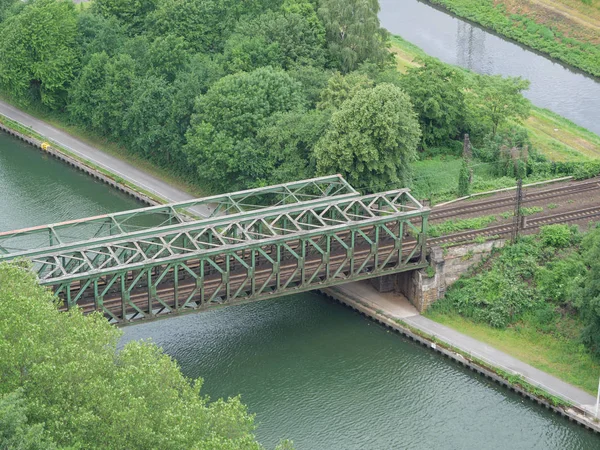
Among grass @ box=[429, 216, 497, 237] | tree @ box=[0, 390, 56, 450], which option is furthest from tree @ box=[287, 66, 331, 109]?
tree @ box=[0, 390, 56, 450]

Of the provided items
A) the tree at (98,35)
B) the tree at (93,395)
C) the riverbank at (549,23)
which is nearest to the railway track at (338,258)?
the tree at (93,395)

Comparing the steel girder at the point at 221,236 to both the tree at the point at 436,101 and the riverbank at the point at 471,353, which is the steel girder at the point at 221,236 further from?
the tree at the point at 436,101

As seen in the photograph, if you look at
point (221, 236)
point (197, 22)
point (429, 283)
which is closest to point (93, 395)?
point (221, 236)

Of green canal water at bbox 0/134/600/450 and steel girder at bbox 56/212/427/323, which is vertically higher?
steel girder at bbox 56/212/427/323

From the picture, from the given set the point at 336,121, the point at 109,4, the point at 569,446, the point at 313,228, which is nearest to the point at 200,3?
the point at 109,4

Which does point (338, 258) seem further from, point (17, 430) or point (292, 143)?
point (17, 430)

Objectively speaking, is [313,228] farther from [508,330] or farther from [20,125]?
[20,125]

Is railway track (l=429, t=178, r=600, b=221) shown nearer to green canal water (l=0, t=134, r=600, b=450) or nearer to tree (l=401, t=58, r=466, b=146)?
green canal water (l=0, t=134, r=600, b=450)
